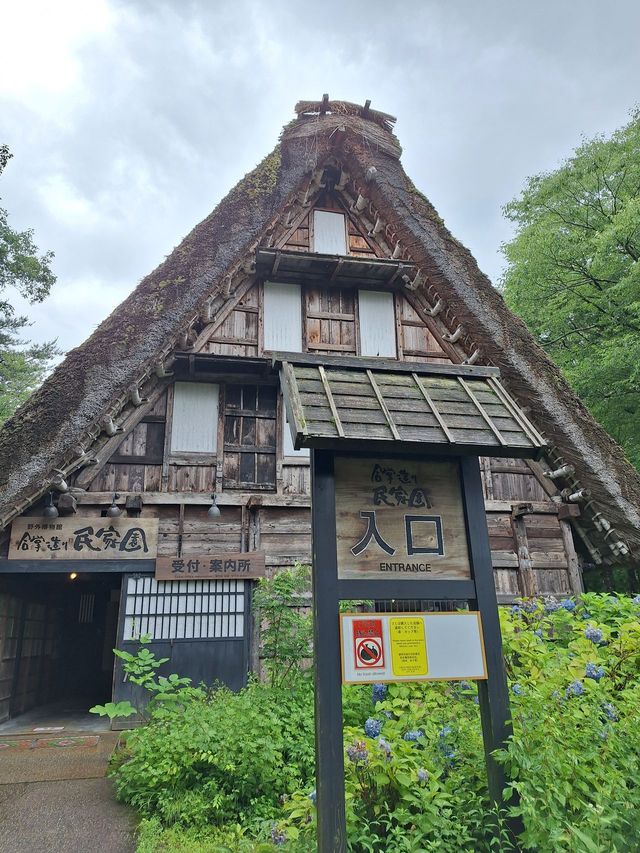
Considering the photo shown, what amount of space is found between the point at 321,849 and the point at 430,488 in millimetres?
1901

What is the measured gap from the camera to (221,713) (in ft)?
15.1

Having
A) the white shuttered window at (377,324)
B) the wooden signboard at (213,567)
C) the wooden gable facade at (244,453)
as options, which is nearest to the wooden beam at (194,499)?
the wooden gable facade at (244,453)

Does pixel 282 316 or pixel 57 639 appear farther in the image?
pixel 57 639

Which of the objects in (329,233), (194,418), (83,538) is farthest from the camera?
(329,233)

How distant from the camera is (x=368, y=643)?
112 inches

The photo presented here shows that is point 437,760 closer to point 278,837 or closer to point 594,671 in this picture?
point 278,837

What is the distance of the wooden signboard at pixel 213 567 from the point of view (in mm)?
7648

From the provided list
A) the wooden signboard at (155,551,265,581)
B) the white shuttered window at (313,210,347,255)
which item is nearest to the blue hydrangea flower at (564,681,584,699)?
the wooden signboard at (155,551,265,581)

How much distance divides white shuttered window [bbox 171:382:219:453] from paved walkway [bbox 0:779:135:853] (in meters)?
4.45

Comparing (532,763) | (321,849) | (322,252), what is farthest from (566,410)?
(321,849)

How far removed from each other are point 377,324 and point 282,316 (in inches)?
66.1

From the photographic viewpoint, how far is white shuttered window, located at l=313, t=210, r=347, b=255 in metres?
9.70

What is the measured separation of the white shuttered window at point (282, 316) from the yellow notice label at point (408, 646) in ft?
21.1

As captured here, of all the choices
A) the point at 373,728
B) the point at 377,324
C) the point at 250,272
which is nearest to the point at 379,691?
the point at 373,728
